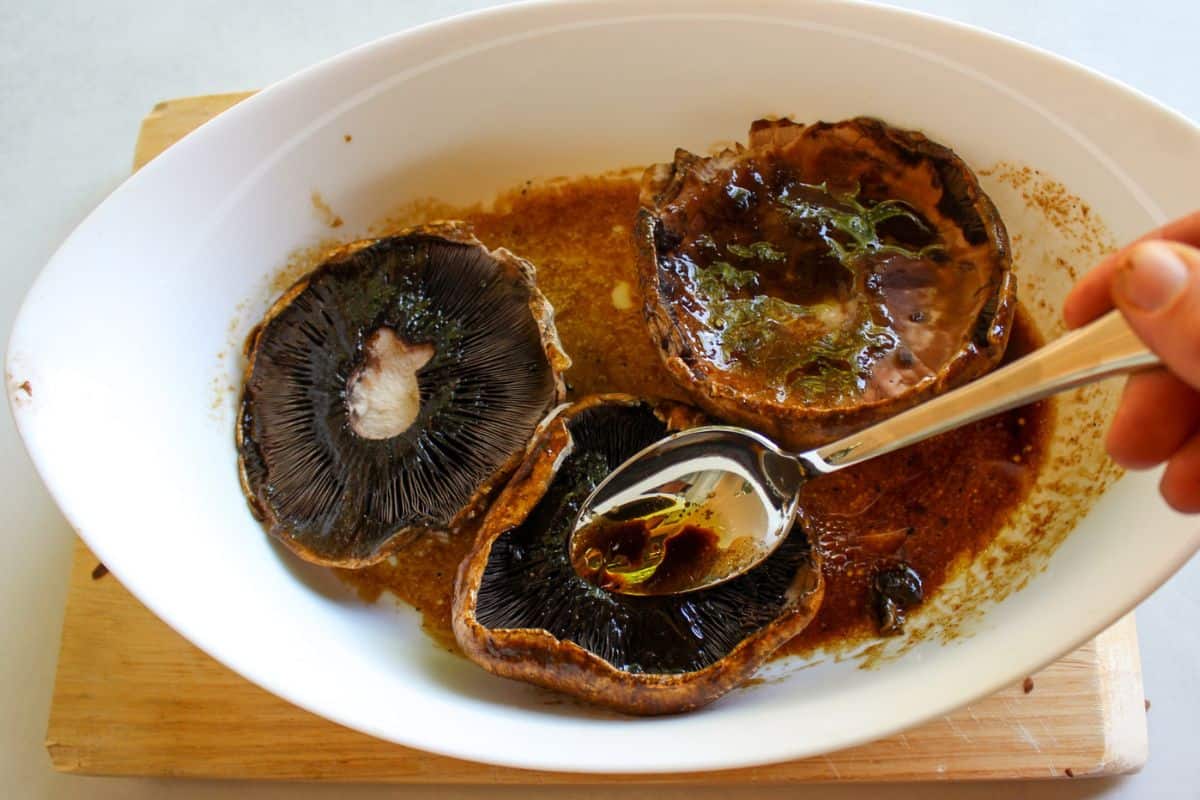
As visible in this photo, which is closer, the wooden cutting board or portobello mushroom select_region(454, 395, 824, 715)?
portobello mushroom select_region(454, 395, 824, 715)

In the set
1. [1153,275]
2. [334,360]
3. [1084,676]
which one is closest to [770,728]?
[1084,676]

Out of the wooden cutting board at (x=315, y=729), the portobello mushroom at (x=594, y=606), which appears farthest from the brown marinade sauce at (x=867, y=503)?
the wooden cutting board at (x=315, y=729)

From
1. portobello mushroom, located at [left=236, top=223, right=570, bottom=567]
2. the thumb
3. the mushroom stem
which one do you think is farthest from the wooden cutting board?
the thumb

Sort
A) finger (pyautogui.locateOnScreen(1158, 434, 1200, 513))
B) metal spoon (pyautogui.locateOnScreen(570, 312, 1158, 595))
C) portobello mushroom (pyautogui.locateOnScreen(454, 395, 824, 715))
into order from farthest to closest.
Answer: metal spoon (pyautogui.locateOnScreen(570, 312, 1158, 595)), portobello mushroom (pyautogui.locateOnScreen(454, 395, 824, 715)), finger (pyautogui.locateOnScreen(1158, 434, 1200, 513))

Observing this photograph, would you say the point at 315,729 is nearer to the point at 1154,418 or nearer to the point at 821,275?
the point at 821,275

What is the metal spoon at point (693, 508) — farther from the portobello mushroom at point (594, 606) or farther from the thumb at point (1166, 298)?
the thumb at point (1166, 298)

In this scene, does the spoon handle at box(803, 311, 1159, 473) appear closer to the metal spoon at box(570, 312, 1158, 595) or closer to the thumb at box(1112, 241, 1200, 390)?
the thumb at box(1112, 241, 1200, 390)
